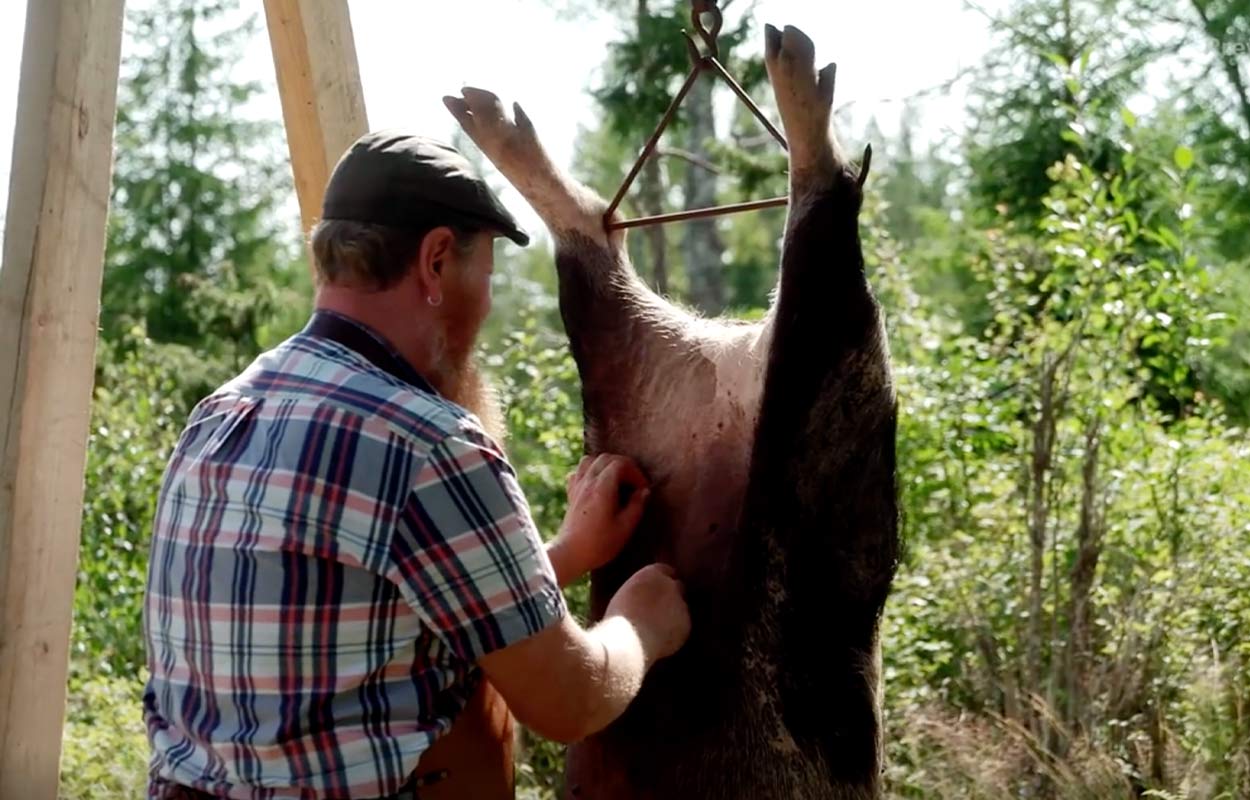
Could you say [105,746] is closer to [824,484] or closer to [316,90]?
[316,90]

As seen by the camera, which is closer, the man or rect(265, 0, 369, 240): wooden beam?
the man

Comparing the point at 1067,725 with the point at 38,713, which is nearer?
the point at 38,713

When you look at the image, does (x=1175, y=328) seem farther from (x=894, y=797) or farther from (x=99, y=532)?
(x=99, y=532)

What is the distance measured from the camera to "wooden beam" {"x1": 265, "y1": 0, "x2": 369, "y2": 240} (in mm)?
2979

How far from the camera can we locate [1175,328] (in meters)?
5.33

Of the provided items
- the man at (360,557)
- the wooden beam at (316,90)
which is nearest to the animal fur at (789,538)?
the man at (360,557)

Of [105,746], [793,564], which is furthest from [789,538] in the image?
[105,746]

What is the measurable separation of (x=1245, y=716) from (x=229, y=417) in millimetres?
3359

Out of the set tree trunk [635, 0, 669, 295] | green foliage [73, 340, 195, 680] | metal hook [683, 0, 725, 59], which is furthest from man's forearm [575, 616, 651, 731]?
tree trunk [635, 0, 669, 295]

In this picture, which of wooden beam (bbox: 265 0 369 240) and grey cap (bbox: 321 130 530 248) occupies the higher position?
wooden beam (bbox: 265 0 369 240)

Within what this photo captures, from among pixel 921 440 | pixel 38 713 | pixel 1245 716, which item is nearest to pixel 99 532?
pixel 921 440

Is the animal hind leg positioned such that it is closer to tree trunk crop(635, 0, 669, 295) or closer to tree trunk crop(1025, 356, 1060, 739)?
tree trunk crop(1025, 356, 1060, 739)

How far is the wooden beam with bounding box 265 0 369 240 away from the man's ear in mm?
1037

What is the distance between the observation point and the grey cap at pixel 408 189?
197 centimetres
